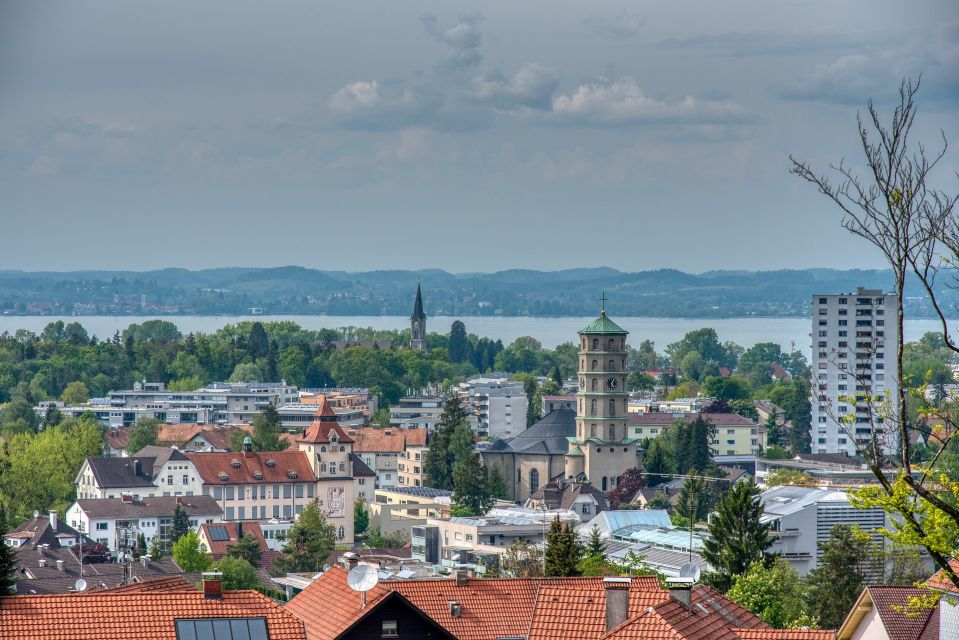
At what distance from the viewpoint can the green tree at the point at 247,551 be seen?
6006 cm

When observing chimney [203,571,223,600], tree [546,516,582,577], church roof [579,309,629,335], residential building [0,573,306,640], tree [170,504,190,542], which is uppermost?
church roof [579,309,629,335]

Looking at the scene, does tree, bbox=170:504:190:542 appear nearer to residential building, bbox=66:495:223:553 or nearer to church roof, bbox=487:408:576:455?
residential building, bbox=66:495:223:553

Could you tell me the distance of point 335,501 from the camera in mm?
79750

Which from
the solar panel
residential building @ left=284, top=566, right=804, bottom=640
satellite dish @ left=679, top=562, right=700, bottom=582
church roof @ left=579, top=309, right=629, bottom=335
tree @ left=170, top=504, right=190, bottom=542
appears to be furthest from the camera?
church roof @ left=579, top=309, right=629, bottom=335

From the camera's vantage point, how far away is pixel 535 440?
90.4 m

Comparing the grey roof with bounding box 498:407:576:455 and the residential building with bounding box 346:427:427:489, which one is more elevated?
the grey roof with bounding box 498:407:576:455

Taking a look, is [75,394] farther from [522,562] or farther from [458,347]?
[522,562]

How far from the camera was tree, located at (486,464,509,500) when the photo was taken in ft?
282

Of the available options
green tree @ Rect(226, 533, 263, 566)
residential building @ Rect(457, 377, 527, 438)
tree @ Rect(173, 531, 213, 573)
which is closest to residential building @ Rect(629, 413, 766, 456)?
residential building @ Rect(457, 377, 527, 438)

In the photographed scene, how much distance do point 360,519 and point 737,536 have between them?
38.3m

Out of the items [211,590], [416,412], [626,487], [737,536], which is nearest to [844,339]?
[416,412]

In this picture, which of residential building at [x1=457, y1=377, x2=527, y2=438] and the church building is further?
residential building at [x1=457, y1=377, x2=527, y2=438]

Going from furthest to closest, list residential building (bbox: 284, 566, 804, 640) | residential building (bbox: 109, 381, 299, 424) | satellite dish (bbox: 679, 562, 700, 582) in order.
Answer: residential building (bbox: 109, 381, 299, 424) → satellite dish (bbox: 679, 562, 700, 582) → residential building (bbox: 284, 566, 804, 640)

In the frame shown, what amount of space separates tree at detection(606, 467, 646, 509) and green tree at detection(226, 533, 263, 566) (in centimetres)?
2194
